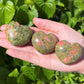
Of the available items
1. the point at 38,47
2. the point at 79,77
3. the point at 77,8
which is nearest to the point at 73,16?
the point at 77,8

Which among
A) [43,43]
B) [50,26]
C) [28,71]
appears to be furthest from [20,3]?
[28,71]

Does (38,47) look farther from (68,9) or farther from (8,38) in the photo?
(68,9)

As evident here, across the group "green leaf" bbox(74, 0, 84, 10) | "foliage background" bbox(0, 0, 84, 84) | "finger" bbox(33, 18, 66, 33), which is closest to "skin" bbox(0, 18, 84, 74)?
"finger" bbox(33, 18, 66, 33)

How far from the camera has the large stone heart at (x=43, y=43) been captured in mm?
1179

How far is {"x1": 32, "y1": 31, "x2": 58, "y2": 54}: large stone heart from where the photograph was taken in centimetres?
118

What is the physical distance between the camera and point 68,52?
3.75ft

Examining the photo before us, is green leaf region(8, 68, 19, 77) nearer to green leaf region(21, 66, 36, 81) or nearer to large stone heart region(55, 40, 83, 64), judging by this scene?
green leaf region(21, 66, 36, 81)

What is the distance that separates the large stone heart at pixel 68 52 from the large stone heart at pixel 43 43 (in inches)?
1.9

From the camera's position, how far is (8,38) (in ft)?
3.98

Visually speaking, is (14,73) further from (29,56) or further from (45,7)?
(45,7)

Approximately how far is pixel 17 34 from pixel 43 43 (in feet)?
0.65

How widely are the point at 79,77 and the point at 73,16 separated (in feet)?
2.11

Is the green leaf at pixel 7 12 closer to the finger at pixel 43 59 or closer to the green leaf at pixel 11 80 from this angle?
the finger at pixel 43 59

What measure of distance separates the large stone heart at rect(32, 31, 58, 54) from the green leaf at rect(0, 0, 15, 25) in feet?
0.87
